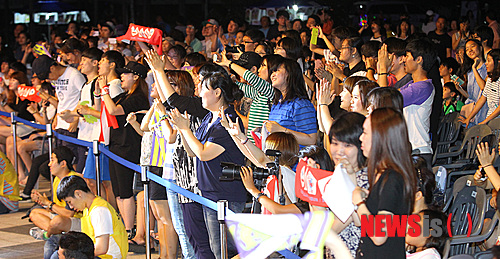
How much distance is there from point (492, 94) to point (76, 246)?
485cm

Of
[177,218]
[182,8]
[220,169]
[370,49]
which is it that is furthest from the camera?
[182,8]

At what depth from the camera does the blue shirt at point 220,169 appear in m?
4.75

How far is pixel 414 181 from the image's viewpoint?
121 inches

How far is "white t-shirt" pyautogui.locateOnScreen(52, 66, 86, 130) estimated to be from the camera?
7938mm

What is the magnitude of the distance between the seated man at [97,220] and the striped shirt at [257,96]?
54.3 inches

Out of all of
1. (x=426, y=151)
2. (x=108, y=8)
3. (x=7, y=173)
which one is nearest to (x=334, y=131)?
(x=426, y=151)

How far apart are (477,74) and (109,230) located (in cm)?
493

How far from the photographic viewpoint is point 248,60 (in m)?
6.55

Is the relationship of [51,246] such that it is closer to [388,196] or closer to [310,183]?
[310,183]

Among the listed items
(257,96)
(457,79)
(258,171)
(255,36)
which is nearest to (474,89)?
(457,79)

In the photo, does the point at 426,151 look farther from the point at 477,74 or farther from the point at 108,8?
the point at 108,8

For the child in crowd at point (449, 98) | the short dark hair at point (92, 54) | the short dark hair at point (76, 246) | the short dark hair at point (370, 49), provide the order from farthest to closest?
the child in crowd at point (449, 98) < the short dark hair at point (92, 54) < the short dark hair at point (370, 49) < the short dark hair at point (76, 246)

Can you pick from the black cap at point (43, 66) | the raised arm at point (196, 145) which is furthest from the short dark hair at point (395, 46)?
the black cap at point (43, 66)

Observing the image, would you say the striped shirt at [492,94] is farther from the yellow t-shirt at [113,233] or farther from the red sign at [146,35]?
the yellow t-shirt at [113,233]
